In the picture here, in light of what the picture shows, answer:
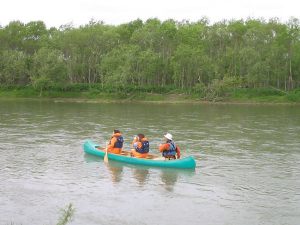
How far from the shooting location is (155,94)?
221ft

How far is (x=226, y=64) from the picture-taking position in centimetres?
7369

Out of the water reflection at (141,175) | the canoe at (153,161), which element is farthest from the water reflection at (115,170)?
the water reflection at (141,175)

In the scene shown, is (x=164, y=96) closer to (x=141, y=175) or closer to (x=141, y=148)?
(x=141, y=148)

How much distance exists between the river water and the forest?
35033 mm

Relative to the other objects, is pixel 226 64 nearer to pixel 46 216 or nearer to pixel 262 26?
pixel 262 26

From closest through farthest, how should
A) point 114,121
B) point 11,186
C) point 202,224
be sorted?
Answer: point 202,224 < point 11,186 < point 114,121

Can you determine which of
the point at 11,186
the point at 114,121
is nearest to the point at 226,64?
the point at 114,121

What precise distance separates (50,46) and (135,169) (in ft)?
206

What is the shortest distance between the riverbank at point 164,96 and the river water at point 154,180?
97.7 feet

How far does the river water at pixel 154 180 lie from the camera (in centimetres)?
1461

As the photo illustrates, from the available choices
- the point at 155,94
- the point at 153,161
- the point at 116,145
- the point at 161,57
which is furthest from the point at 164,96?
the point at 153,161

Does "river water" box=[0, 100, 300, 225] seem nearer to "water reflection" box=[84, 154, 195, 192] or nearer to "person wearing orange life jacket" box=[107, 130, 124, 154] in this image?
"water reflection" box=[84, 154, 195, 192]

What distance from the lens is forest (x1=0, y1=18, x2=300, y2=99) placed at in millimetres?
68812

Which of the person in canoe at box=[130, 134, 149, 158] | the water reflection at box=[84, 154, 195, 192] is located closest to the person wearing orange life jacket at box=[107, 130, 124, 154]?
the water reflection at box=[84, 154, 195, 192]
